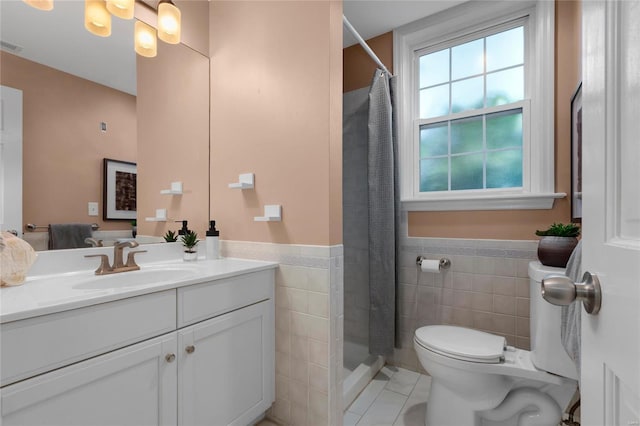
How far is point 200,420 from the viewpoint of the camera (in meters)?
1.14

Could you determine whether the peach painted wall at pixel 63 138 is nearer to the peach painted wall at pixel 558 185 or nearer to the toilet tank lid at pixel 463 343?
the toilet tank lid at pixel 463 343

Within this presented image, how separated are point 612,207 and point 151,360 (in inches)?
48.4

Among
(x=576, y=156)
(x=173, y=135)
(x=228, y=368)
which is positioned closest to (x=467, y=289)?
(x=576, y=156)

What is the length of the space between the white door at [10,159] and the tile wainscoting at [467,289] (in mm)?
2024

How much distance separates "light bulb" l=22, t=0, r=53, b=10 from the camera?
1.17m

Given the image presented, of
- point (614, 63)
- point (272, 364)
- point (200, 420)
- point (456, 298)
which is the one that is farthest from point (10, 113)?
point (456, 298)

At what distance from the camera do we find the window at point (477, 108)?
69.1 inches

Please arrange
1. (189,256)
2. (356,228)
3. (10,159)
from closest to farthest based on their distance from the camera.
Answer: (10,159) → (189,256) → (356,228)

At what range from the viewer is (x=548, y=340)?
1238 millimetres

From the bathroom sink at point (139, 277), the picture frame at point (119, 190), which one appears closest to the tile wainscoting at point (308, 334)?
the bathroom sink at point (139, 277)

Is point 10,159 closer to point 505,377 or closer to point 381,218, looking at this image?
point 381,218

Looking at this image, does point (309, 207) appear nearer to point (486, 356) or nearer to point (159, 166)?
point (159, 166)

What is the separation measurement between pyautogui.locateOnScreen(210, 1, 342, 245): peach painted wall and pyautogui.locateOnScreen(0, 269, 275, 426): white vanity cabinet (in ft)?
1.27

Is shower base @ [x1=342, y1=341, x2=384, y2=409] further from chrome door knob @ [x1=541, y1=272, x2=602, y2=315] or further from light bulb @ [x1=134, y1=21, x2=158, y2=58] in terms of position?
light bulb @ [x1=134, y1=21, x2=158, y2=58]
